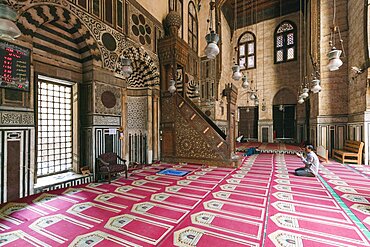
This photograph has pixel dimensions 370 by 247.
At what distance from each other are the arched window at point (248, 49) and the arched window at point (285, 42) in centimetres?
148

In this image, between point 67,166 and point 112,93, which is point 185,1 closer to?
point 112,93

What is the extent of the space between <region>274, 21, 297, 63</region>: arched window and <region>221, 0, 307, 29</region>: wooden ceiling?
877 millimetres

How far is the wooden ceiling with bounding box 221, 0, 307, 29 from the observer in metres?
11.7

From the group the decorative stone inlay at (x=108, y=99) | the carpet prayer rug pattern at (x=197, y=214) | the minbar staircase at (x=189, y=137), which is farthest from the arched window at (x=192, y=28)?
the carpet prayer rug pattern at (x=197, y=214)

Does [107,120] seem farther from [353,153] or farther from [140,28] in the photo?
[353,153]

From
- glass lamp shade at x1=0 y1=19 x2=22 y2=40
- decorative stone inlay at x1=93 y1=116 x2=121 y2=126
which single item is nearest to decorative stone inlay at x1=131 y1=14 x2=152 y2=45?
decorative stone inlay at x1=93 y1=116 x2=121 y2=126

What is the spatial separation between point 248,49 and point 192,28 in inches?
223

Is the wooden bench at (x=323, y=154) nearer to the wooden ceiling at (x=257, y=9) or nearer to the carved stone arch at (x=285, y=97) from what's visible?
the carved stone arch at (x=285, y=97)

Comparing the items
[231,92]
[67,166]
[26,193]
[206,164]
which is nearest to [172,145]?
[206,164]

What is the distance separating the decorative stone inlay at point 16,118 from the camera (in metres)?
3.18

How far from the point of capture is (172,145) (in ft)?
22.1

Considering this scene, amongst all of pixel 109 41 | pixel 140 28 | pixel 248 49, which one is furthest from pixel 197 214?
pixel 248 49

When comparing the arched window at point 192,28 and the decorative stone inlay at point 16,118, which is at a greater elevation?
the arched window at point 192,28

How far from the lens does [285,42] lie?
12180mm
